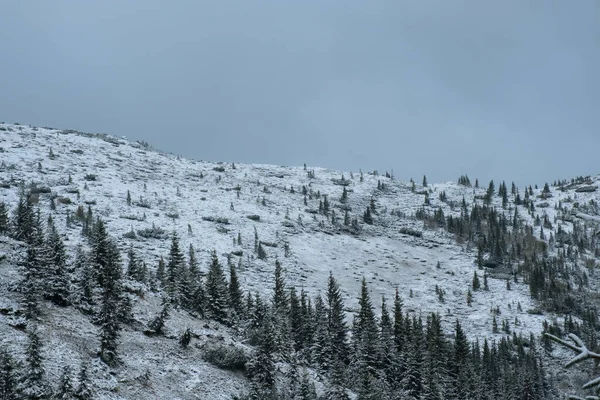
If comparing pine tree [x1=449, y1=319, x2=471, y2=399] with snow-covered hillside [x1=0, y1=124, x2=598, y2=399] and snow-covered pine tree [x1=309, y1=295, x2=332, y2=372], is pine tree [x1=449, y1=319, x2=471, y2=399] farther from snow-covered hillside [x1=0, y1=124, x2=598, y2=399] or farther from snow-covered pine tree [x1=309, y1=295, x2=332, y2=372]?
snow-covered hillside [x1=0, y1=124, x2=598, y2=399]

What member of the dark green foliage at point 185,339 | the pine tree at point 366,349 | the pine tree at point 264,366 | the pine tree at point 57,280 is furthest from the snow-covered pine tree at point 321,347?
the pine tree at point 57,280

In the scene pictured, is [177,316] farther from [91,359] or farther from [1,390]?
[1,390]

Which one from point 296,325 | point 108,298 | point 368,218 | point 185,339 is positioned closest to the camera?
point 108,298

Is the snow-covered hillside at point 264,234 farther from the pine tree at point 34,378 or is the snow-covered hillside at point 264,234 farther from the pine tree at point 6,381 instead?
the pine tree at point 6,381

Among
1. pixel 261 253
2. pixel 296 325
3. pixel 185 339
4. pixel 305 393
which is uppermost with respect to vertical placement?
pixel 185 339

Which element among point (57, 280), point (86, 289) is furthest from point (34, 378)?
point (86, 289)

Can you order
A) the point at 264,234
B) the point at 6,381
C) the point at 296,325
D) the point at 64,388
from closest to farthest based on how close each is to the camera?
the point at 6,381
the point at 64,388
the point at 296,325
the point at 264,234

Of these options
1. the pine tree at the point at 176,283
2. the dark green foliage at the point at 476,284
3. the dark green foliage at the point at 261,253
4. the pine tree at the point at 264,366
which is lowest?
the dark green foliage at the point at 476,284

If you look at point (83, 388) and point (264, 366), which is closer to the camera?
point (83, 388)

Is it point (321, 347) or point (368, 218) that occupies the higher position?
point (368, 218)

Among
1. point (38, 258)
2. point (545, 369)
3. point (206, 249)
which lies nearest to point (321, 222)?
point (206, 249)

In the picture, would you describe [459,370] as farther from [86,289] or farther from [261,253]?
[261,253]

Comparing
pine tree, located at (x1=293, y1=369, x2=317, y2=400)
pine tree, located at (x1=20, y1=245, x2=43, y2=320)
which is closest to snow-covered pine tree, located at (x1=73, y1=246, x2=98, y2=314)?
pine tree, located at (x1=20, y1=245, x2=43, y2=320)

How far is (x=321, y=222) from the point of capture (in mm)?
176500
